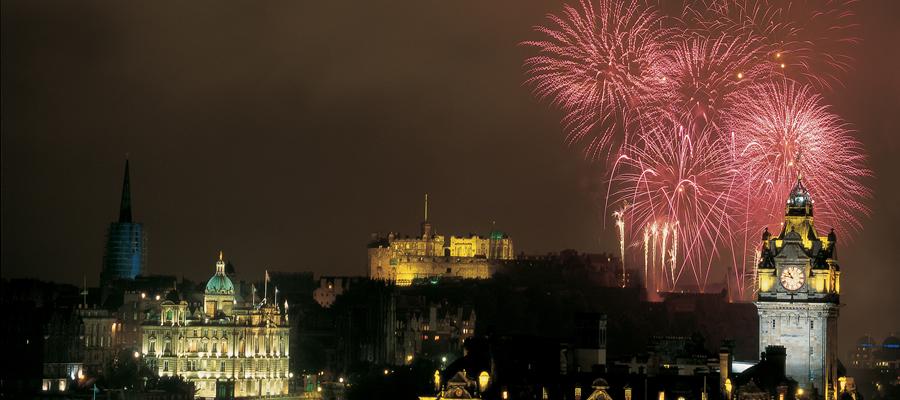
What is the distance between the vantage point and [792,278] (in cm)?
8775

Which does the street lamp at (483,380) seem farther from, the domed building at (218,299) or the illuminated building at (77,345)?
the domed building at (218,299)

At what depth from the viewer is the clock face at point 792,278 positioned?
87625mm

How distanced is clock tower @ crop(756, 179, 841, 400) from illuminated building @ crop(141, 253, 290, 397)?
10412 centimetres

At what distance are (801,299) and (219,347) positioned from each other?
111089 mm

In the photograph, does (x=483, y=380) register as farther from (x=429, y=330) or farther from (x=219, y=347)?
(x=219, y=347)

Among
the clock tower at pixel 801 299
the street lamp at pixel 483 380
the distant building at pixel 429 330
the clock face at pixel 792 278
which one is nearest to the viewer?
the street lamp at pixel 483 380

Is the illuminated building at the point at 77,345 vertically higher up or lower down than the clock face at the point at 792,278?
lower down

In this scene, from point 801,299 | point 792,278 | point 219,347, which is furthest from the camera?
point 219,347

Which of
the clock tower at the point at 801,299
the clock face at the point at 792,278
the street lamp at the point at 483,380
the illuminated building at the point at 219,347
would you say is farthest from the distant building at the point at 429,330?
the street lamp at the point at 483,380

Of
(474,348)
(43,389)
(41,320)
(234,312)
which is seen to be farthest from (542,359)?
(234,312)

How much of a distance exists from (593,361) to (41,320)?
9546cm

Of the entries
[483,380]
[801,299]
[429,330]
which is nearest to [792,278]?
[801,299]

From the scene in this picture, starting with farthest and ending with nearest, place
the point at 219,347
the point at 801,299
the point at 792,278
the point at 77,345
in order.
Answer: the point at 219,347 → the point at 77,345 → the point at 792,278 → the point at 801,299

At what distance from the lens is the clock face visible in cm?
8762
